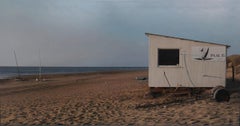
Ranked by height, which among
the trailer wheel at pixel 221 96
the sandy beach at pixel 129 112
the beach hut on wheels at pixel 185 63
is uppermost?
the beach hut on wheels at pixel 185 63

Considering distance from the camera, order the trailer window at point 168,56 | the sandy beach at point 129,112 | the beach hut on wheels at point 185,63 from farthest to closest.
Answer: the trailer window at point 168,56
the beach hut on wheels at point 185,63
the sandy beach at point 129,112

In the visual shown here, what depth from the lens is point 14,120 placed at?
1309 centimetres

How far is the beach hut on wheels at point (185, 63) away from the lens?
18.6m

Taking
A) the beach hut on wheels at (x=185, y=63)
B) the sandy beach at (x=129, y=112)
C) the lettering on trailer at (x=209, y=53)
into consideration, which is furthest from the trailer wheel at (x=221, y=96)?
the lettering on trailer at (x=209, y=53)

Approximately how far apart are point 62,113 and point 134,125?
4.07 metres

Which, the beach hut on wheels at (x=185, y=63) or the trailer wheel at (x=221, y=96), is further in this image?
the beach hut on wheels at (x=185, y=63)

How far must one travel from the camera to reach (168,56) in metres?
18.8

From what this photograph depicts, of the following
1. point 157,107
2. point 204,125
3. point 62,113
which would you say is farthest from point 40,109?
point 204,125

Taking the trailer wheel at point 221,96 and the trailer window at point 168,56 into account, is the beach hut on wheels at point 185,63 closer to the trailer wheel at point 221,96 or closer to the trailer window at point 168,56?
the trailer window at point 168,56

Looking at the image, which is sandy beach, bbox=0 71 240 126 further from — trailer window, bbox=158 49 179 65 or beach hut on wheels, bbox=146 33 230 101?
trailer window, bbox=158 49 179 65

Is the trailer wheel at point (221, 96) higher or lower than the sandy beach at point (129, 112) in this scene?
higher

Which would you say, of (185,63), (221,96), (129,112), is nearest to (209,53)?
(185,63)

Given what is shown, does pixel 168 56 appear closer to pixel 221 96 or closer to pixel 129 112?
→ pixel 221 96

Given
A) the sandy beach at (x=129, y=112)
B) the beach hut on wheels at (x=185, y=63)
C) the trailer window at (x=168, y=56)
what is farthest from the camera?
the trailer window at (x=168, y=56)
